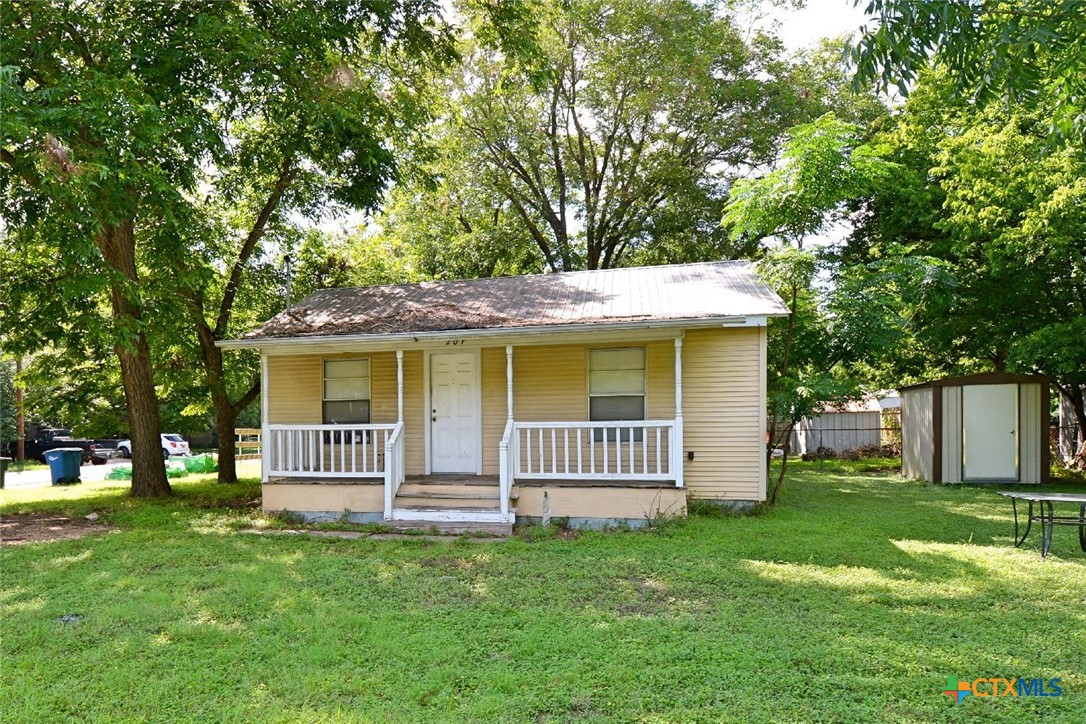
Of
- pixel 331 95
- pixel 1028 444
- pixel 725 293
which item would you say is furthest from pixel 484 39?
pixel 1028 444

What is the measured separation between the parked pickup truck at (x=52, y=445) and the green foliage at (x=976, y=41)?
26731mm

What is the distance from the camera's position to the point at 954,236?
13.2 meters

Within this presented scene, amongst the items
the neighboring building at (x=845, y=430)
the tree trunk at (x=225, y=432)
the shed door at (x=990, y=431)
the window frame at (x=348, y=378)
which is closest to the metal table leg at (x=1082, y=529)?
the shed door at (x=990, y=431)

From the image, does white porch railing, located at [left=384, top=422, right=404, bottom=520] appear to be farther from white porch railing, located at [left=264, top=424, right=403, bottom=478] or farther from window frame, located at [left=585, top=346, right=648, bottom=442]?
window frame, located at [left=585, top=346, right=648, bottom=442]

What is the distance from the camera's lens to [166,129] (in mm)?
8312

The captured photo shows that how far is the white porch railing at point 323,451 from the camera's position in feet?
30.2

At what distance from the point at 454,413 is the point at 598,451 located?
7.35 feet

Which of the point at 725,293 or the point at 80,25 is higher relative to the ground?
the point at 80,25

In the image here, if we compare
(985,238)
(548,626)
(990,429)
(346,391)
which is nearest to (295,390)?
(346,391)

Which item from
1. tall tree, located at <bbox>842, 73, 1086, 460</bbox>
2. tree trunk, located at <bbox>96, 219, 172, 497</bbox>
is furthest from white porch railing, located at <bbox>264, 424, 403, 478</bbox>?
tall tree, located at <bbox>842, 73, 1086, 460</bbox>

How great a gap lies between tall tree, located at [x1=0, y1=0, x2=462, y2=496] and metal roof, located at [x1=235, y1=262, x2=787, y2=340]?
195 cm

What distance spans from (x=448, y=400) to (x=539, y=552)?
11.7 feet

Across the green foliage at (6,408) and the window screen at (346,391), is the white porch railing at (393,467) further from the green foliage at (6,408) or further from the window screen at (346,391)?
the green foliage at (6,408)

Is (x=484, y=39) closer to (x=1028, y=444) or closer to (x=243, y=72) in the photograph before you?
(x=243, y=72)
